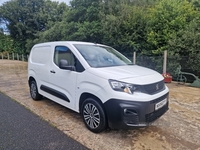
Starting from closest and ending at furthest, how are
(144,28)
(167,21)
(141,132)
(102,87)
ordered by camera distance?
(102,87) < (141,132) < (167,21) < (144,28)

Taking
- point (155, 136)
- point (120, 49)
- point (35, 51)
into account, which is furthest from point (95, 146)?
point (120, 49)

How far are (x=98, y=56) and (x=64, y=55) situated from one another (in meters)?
0.79

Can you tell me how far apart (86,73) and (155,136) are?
173 centimetres

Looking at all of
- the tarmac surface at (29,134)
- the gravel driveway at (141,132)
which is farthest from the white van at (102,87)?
the tarmac surface at (29,134)

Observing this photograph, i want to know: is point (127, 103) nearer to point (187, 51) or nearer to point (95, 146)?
point (95, 146)

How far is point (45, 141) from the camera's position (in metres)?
2.82

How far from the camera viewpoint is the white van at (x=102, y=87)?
266 cm

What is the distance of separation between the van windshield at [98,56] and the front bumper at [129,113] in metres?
0.94

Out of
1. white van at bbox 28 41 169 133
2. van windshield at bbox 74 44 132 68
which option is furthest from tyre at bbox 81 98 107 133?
van windshield at bbox 74 44 132 68

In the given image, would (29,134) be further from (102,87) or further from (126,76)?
(126,76)

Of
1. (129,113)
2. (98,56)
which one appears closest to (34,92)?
(98,56)

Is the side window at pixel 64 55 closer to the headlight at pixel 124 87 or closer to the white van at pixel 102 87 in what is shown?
the white van at pixel 102 87

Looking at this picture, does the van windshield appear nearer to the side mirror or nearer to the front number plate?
the side mirror

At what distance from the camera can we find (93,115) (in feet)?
9.99
